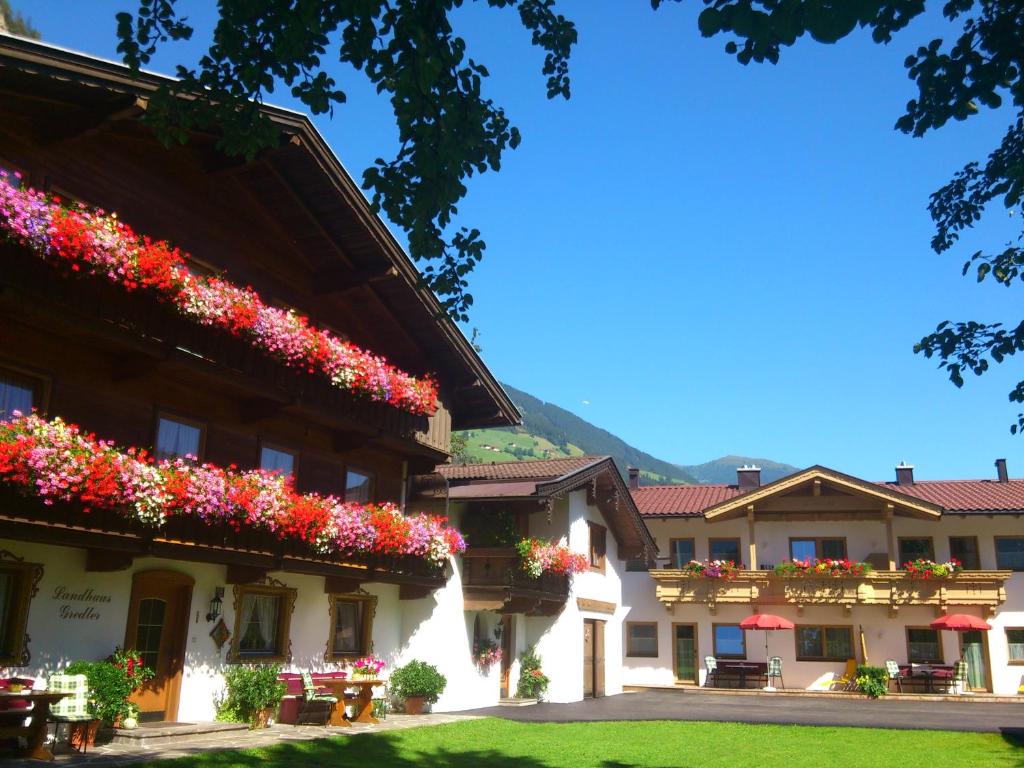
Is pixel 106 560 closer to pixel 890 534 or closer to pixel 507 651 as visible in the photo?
pixel 507 651

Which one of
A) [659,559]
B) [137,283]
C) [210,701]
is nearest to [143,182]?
[137,283]

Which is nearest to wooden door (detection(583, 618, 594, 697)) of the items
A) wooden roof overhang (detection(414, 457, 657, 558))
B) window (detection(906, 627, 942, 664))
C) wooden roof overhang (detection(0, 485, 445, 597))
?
wooden roof overhang (detection(414, 457, 657, 558))

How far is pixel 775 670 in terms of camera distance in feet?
107

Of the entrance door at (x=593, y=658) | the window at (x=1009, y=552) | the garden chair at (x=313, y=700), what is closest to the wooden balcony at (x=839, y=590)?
the window at (x=1009, y=552)

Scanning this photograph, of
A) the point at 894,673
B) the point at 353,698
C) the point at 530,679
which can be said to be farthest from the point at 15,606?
the point at 894,673

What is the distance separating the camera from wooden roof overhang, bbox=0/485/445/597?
11.6 metres

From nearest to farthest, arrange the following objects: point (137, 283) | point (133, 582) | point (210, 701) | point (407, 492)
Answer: point (137, 283) → point (133, 582) → point (210, 701) → point (407, 492)

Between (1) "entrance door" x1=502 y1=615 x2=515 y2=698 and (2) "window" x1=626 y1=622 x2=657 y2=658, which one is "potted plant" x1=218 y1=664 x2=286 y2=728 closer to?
(1) "entrance door" x1=502 y1=615 x2=515 y2=698

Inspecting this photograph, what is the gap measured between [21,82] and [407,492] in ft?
40.9

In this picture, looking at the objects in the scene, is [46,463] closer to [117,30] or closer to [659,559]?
[117,30]

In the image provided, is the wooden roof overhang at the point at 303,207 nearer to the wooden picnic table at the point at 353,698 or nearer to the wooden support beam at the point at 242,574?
the wooden support beam at the point at 242,574

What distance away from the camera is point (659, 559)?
35500 mm

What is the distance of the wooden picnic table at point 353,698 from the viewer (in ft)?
57.7

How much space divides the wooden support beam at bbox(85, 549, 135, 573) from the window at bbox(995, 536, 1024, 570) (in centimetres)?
2947
